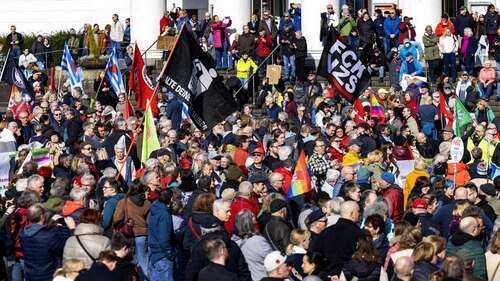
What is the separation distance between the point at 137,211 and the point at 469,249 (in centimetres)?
446

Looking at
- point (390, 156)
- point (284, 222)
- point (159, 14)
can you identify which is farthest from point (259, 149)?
point (159, 14)

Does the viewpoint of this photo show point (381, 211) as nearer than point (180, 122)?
Yes

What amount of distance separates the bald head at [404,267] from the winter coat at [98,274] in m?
2.58

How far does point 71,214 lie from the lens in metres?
18.8

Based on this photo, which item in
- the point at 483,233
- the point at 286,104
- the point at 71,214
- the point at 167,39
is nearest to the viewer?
the point at 483,233

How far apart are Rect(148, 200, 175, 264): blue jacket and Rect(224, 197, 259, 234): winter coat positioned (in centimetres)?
66

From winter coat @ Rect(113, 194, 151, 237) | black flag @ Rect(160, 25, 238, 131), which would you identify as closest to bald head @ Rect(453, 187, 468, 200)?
winter coat @ Rect(113, 194, 151, 237)

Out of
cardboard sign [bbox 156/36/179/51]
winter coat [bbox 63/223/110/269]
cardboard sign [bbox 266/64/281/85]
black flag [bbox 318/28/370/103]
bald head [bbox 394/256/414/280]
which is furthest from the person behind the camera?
cardboard sign [bbox 156/36/179/51]

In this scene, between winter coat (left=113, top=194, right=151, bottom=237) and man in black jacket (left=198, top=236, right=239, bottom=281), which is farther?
winter coat (left=113, top=194, right=151, bottom=237)

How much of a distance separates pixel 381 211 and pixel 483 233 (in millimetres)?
1175

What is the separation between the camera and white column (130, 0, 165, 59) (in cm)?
4172

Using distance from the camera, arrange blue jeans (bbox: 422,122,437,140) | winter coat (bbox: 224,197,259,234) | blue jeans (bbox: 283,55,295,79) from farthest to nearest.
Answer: blue jeans (bbox: 283,55,295,79) → blue jeans (bbox: 422,122,437,140) → winter coat (bbox: 224,197,259,234)

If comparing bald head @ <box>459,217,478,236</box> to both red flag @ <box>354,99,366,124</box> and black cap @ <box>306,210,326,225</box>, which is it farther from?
red flag @ <box>354,99,366,124</box>

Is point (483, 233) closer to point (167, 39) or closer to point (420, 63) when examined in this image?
point (420, 63)
